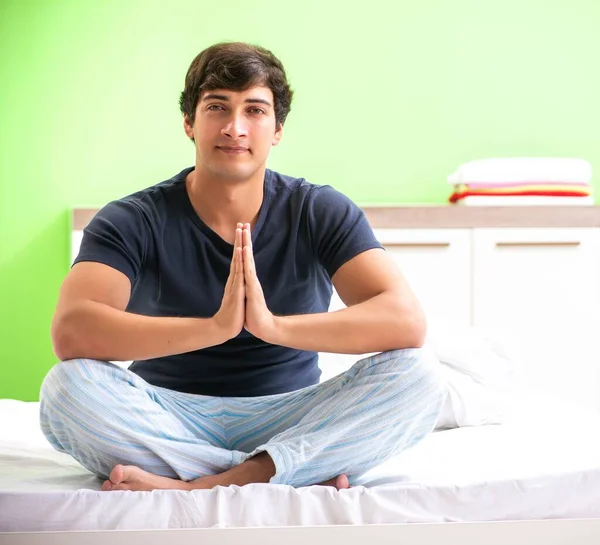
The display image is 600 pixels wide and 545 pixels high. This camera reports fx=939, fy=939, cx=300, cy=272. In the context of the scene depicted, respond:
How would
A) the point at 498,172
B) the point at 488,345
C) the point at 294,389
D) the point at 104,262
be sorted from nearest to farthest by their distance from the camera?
the point at 104,262 < the point at 294,389 < the point at 488,345 < the point at 498,172

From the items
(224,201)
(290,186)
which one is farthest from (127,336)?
(290,186)

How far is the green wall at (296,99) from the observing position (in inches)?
133

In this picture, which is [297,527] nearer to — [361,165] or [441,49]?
[361,165]

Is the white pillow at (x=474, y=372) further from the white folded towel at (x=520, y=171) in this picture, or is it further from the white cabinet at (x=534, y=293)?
the white folded towel at (x=520, y=171)

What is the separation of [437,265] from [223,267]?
1347mm

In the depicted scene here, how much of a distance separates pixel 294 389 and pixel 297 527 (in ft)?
1.65

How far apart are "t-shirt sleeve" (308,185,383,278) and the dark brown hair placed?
0.25 metres

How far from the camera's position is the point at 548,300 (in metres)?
3.12

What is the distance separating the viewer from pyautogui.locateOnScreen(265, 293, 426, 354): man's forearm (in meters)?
1.67

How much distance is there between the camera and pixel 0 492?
1481 mm

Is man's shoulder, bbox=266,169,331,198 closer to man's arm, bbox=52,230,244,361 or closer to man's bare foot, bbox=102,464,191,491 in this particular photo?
man's arm, bbox=52,230,244,361

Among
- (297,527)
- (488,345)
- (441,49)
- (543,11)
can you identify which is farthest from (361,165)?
(297,527)

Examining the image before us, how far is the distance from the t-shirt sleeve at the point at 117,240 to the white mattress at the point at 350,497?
15.6 inches

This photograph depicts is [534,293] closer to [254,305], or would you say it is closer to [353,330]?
[353,330]
